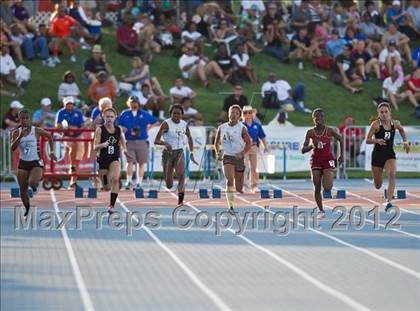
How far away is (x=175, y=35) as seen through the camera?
128 ft

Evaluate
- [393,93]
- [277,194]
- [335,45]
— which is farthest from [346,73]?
[277,194]

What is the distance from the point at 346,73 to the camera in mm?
38531

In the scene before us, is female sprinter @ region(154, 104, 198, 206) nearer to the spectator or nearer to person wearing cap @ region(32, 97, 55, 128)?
person wearing cap @ region(32, 97, 55, 128)

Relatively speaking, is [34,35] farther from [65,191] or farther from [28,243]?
[28,243]

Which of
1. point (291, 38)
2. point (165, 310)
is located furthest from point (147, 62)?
point (165, 310)

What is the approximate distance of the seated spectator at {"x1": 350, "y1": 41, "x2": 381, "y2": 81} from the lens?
127 ft

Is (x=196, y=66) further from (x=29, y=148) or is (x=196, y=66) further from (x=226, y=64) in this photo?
(x=29, y=148)

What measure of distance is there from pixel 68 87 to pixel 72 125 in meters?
4.01

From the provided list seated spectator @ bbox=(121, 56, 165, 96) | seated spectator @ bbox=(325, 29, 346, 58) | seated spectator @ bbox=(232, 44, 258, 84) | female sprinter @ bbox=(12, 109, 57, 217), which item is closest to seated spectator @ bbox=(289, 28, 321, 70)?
seated spectator @ bbox=(325, 29, 346, 58)

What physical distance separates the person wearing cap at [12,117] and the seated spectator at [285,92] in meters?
7.58

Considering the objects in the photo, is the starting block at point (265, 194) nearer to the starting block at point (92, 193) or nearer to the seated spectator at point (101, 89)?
the starting block at point (92, 193)

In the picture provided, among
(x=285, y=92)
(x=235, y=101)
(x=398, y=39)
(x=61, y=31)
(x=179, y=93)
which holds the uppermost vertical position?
(x=398, y=39)

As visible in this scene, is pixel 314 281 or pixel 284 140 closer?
pixel 314 281

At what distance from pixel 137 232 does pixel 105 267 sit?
14.2ft
